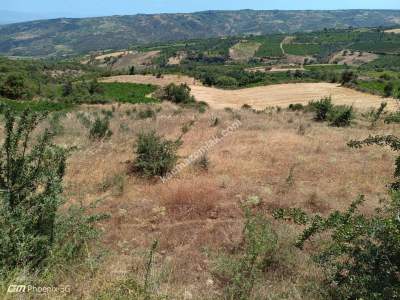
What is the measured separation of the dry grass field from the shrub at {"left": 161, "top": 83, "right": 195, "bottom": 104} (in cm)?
2761

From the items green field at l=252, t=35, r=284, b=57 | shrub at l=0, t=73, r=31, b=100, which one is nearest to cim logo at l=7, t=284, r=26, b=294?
shrub at l=0, t=73, r=31, b=100

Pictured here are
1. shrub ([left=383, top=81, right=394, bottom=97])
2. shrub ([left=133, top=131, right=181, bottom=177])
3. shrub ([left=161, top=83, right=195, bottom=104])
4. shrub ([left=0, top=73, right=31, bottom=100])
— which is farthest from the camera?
shrub ([left=161, top=83, right=195, bottom=104])

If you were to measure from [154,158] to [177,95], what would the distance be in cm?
3311

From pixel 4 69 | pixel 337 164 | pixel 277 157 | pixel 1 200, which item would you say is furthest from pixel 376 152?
pixel 4 69

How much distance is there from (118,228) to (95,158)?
510 centimetres

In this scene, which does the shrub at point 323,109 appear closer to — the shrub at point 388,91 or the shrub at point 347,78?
the shrub at point 388,91

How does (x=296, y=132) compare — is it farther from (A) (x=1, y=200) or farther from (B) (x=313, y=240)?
(A) (x=1, y=200)

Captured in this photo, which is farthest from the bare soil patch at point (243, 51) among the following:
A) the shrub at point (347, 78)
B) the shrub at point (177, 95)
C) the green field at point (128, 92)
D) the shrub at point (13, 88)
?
the shrub at point (13, 88)

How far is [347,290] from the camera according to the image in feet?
14.7

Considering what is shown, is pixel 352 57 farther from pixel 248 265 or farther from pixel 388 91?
pixel 248 265

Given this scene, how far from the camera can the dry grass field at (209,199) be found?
5008 mm

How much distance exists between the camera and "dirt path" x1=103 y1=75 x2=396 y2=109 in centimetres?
3988

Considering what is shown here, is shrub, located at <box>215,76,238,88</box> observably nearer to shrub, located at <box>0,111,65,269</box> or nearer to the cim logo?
shrub, located at <box>0,111,65,269</box>

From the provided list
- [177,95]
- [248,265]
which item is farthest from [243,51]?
[248,265]
